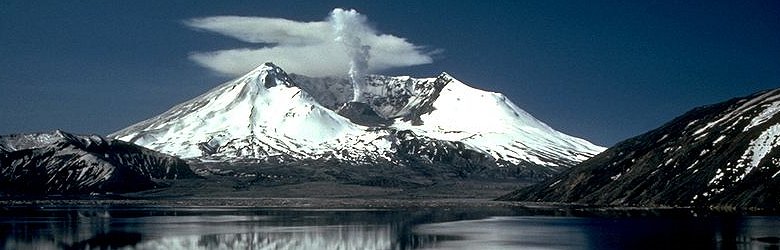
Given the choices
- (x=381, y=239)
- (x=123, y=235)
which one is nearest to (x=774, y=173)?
(x=381, y=239)

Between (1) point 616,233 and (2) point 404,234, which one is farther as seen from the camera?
(2) point 404,234

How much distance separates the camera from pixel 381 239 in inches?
4451

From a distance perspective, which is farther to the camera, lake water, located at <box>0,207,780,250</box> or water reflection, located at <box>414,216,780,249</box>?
lake water, located at <box>0,207,780,250</box>

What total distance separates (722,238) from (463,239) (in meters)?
30.2

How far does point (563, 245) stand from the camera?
99062mm

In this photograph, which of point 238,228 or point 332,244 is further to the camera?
point 238,228

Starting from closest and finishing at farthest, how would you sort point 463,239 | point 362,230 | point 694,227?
point 463,239
point 694,227
point 362,230

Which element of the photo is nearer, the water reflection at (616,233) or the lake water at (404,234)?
the water reflection at (616,233)

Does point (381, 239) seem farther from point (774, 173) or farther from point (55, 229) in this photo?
point (774, 173)

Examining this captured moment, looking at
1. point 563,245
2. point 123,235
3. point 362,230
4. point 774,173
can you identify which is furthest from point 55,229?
point 774,173

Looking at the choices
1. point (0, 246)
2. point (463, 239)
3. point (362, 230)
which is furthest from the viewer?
point (362, 230)

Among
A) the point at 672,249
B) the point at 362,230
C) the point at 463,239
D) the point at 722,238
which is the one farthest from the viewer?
the point at 362,230

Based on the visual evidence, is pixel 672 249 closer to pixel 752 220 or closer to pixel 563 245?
pixel 563 245

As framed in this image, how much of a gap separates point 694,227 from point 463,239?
113 feet
